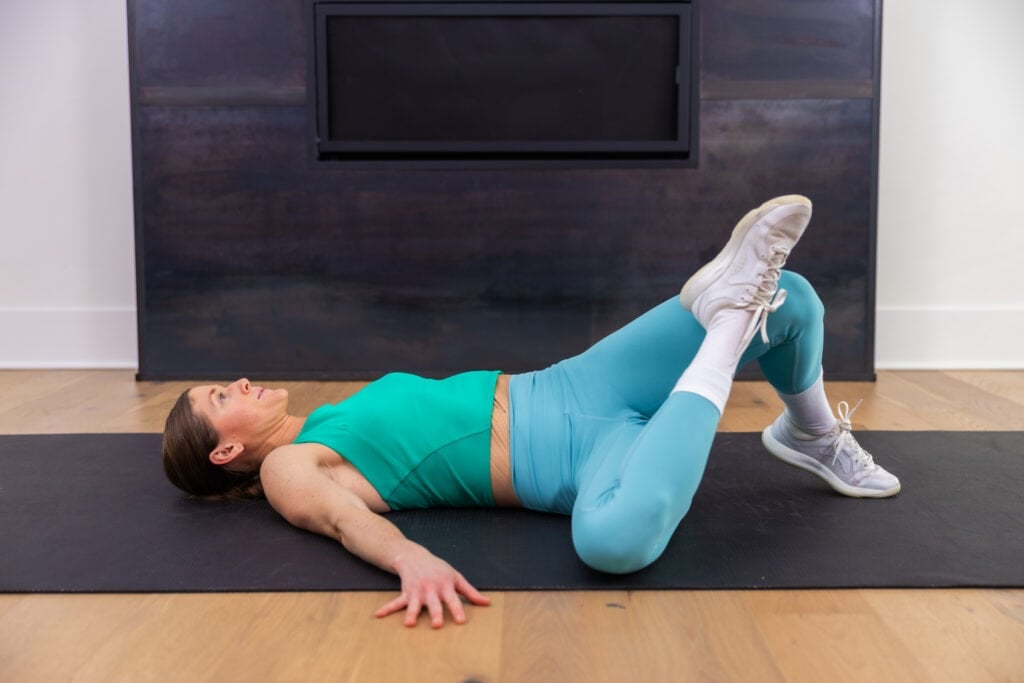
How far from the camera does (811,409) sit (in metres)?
1.87

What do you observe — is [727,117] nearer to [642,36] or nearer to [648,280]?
[642,36]

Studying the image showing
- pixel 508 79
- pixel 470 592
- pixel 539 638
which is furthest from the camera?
pixel 508 79

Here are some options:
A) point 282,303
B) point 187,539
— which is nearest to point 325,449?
point 187,539

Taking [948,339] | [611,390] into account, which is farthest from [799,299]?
[948,339]

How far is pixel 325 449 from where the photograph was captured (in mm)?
1735

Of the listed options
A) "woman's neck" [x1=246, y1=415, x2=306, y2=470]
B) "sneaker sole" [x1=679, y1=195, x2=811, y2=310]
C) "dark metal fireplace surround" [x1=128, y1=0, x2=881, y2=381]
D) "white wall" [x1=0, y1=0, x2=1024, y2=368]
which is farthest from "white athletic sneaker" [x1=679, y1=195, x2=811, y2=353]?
"white wall" [x1=0, y1=0, x2=1024, y2=368]

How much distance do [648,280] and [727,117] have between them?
2.07ft

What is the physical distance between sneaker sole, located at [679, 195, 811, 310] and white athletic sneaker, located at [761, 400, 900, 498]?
45 centimetres

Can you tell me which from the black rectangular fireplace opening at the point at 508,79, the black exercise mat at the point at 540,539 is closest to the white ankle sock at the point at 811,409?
the black exercise mat at the point at 540,539

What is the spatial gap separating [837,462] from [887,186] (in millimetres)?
2136

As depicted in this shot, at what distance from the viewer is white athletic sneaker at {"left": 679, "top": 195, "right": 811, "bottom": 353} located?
1572 millimetres

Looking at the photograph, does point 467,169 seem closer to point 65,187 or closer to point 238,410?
point 65,187

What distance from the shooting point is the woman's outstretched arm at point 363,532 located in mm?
1395

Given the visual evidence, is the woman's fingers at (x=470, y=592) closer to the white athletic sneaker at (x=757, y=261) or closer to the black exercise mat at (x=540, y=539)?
the black exercise mat at (x=540, y=539)
